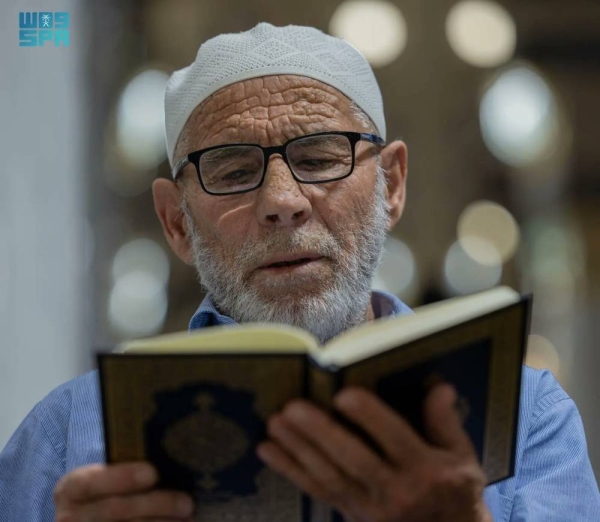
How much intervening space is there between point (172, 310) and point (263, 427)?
4.83m

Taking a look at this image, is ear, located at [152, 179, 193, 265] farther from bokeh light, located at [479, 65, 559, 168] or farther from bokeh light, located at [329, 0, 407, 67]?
bokeh light, located at [479, 65, 559, 168]

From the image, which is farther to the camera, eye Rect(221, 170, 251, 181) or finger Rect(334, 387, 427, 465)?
eye Rect(221, 170, 251, 181)

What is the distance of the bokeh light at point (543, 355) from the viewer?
217 inches

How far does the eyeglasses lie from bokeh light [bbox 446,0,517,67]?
3.20m

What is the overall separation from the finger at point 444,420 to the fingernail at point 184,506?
1.04ft

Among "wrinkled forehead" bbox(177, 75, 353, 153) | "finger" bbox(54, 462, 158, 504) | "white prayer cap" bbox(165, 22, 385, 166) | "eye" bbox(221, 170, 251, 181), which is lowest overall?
"finger" bbox(54, 462, 158, 504)

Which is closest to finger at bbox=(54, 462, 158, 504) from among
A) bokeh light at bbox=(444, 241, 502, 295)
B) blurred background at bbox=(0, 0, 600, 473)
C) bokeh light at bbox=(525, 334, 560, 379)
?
blurred background at bbox=(0, 0, 600, 473)

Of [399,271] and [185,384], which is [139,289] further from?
[185,384]

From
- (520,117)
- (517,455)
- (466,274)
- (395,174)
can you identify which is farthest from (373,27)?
(517,455)

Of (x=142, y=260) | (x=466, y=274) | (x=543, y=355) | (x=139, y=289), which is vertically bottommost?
(x=543, y=355)

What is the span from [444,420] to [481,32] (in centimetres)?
446

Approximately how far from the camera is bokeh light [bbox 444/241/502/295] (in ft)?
19.0

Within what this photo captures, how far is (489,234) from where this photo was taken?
5.89 meters

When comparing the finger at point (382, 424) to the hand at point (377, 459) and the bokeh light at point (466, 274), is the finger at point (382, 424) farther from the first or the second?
the bokeh light at point (466, 274)
